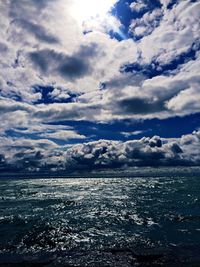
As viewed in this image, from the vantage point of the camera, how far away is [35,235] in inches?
1133

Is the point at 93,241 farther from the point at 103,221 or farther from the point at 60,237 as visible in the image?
the point at 103,221

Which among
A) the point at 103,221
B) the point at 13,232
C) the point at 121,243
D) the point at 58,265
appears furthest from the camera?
the point at 103,221

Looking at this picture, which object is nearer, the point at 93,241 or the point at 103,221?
the point at 93,241

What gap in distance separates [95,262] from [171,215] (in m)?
22.4

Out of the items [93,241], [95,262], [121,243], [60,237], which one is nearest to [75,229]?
[60,237]

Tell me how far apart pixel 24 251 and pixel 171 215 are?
899 inches

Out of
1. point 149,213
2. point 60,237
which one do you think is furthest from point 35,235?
point 149,213

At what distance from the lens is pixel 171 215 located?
39.6m

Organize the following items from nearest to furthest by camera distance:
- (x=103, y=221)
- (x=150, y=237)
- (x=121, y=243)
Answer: (x=121, y=243) < (x=150, y=237) < (x=103, y=221)

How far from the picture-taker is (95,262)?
1983 centimetres

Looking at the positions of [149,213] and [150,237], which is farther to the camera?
[149,213]

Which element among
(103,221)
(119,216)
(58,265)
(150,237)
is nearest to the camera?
(58,265)

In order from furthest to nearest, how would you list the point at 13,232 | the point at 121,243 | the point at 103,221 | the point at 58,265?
1. the point at 103,221
2. the point at 13,232
3. the point at 121,243
4. the point at 58,265

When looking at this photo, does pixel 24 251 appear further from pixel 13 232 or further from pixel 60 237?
pixel 13 232
